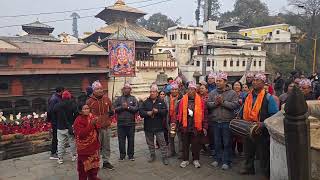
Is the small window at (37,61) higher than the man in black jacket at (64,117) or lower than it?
higher

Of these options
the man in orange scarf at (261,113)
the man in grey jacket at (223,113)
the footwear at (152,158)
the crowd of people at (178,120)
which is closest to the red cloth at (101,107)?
the crowd of people at (178,120)

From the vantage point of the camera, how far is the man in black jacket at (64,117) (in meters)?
6.64

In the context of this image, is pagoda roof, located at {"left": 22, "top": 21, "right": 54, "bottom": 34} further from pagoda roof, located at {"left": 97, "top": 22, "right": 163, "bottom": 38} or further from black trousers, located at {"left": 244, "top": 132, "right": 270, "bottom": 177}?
black trousers, located at {"left": 244, "top": 132, "right": 270, "bottom": 177}

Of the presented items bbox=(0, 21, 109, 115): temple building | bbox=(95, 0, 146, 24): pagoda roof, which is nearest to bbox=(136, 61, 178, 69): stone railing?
bbox=(0, 21, 109, 115): temple building

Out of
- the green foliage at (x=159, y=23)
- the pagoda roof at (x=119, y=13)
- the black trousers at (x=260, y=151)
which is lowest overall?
the black trousers at (x=260, y=151)

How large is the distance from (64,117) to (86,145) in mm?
1794

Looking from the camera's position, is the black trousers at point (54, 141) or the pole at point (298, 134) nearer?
the pole at point (298, 134)

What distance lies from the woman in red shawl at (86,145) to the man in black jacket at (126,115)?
152 cm

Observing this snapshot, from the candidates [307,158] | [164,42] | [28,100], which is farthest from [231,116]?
[164,42]

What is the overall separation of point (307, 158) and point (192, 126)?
390cm

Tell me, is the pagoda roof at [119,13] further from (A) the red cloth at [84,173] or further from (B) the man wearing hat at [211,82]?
(A) the red cloth at [84,173]

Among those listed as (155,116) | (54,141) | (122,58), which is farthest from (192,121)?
(122,58)

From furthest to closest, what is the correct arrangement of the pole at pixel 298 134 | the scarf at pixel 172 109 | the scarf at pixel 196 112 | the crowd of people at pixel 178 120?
the scarf at pixel 172 109 → the scarf at pixel 196 112 → the crowd of people at pixel 178 120 → the pole at pixel 298 134

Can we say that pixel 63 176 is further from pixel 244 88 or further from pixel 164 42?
pixel 164 42
